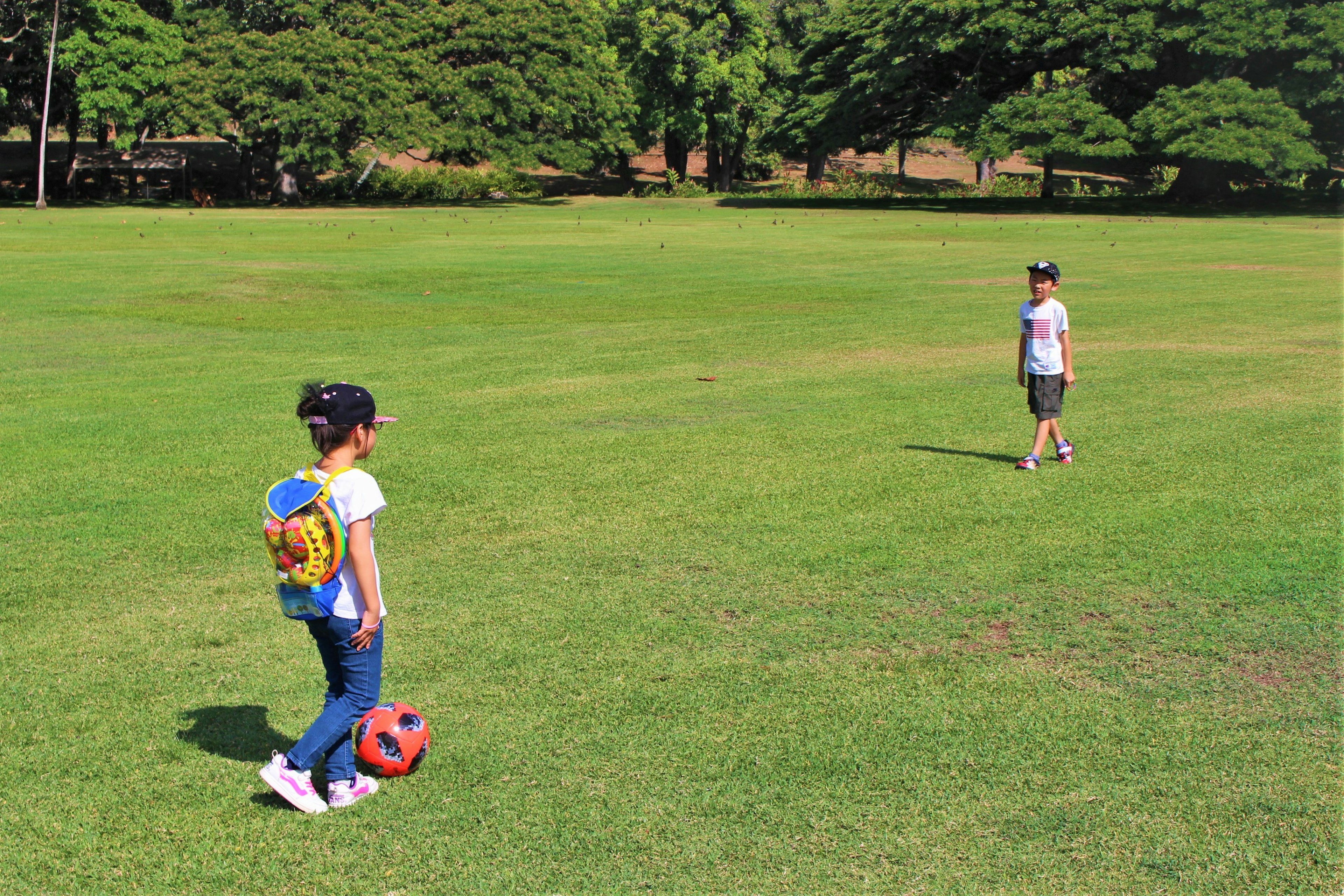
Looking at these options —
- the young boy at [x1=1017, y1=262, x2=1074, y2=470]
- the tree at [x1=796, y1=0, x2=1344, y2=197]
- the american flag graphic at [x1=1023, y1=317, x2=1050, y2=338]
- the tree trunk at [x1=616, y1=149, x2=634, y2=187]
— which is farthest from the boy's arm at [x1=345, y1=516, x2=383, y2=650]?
the tree trunk at [x1=616, y1=149, x2=634, y2=187]

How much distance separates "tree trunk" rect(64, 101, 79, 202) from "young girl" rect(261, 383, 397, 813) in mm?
62234

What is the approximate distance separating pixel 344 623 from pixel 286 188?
5952 cm

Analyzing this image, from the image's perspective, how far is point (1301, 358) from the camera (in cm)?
1423

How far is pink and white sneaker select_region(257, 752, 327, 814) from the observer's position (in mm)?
4270

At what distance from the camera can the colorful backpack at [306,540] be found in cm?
401

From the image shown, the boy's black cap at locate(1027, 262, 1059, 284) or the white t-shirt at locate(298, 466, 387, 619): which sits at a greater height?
the boy's black cap at locate(1027, 262, 1059, 284)

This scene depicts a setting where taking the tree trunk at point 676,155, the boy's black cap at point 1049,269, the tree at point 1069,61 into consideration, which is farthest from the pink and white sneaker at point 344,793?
the tree trunk at point 676,155

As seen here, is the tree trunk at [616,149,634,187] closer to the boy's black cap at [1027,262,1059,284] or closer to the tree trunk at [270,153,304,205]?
the tree trunk at [270,153,304,205]

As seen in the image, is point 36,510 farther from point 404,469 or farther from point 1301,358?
point 1301,358

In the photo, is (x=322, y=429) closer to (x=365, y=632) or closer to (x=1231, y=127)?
(x=365, y=632)

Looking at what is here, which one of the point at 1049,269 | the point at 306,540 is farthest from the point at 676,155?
the point at 306,540

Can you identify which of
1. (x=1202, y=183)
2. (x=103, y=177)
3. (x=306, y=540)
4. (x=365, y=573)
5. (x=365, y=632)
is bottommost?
(x=365, y=632)

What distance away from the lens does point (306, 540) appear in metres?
4.02

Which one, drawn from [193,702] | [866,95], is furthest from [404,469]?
[866,95]
